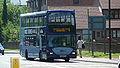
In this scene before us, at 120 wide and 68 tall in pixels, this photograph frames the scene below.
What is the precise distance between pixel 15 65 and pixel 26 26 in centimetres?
2438

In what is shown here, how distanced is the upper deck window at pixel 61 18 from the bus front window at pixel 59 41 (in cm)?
105

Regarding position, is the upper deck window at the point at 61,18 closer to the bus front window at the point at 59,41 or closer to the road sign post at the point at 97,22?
the bus front window at the point at 59,41

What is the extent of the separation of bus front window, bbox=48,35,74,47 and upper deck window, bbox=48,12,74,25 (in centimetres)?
105

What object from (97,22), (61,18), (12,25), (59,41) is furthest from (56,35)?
(12,25)

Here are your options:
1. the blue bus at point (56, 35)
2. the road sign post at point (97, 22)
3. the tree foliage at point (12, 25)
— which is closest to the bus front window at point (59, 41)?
the blue bus at point (56, 35)

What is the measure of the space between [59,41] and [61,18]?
1775 mm

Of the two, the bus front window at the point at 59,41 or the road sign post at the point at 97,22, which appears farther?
the road sign post at the point at 97,22

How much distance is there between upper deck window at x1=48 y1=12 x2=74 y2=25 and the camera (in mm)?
36125

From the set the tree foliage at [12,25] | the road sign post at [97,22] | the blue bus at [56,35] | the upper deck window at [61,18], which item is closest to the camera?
the blue bus at [56,35]

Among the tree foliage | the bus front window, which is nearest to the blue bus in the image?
the bus front window

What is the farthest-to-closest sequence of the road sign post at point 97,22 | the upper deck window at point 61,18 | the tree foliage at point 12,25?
the tree foliage at point 12,25 → the road sign post at point 97,22 → the upper deck window at point 61,18

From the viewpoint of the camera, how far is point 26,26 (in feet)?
131

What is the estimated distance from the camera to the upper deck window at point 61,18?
36.1 m

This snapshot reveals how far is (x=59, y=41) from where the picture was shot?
36000mm
